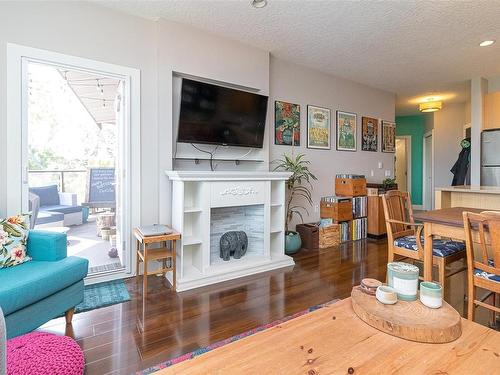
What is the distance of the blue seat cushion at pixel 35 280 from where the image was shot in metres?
1.59

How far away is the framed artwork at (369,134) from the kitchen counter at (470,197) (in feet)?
6.61

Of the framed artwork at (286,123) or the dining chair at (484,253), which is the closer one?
the dining chair at (484,253)

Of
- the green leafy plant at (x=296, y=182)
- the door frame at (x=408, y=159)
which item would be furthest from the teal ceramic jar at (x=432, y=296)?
the door frame at (x=408, y=159)

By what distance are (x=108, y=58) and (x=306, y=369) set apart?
3035 mm

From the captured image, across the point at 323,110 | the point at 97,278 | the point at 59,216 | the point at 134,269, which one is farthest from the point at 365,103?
the point at 59,216

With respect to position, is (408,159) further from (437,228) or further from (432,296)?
(432,296)

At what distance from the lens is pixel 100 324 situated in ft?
6.75

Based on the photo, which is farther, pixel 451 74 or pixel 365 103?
pixel 365 103

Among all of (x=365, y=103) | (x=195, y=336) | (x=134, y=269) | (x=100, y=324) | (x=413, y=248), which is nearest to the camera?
(x=195, y=336)

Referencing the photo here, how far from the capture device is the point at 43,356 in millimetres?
1273

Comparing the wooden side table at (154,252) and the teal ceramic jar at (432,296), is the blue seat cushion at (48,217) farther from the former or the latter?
the teal ceramic jar at (432,296)

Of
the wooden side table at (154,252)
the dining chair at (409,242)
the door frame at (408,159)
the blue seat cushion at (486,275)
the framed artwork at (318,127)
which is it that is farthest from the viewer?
the door frame at (408,159)

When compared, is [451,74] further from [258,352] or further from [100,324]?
[100,324]

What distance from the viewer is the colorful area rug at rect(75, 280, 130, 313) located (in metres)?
2.33
